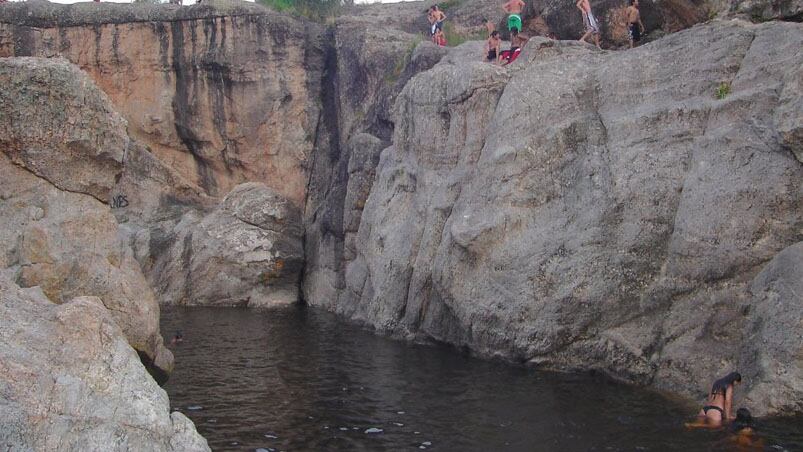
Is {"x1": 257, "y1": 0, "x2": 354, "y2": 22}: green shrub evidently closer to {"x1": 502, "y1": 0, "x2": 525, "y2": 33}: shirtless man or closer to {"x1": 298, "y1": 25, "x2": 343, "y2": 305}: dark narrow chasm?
{"x1": 298, "y1": 25, "x2": 343, "y2": 305}: dark narrow chasm

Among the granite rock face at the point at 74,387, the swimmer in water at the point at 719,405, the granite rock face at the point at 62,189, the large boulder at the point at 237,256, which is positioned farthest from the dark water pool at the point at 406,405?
the large boulder at the point at 237,256

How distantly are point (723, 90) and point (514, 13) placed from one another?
27.8 feet

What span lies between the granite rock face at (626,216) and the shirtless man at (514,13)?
6.99 ft

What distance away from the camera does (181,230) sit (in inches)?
1216

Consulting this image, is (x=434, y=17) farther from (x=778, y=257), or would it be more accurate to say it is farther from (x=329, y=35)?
(x=778, y=257)

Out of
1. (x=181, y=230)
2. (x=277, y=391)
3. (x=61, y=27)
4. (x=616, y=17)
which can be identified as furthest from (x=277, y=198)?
(x=277, y=391)

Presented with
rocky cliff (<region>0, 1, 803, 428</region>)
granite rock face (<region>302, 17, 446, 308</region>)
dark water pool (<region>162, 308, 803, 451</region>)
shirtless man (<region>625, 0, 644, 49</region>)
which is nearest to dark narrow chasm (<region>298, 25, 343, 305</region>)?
granite rock face (<region>302, 17, 446, 308</region>)

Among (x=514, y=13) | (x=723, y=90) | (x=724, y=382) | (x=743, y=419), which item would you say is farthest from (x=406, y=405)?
(x=514, y=13)

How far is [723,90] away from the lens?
1530 cm

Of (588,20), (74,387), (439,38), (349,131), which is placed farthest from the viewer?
(349,131)

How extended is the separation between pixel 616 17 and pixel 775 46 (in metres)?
7.35

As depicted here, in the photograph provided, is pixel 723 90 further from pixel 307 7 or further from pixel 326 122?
pixel 307 7

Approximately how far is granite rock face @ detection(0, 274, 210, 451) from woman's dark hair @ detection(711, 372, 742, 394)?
26.5 feet

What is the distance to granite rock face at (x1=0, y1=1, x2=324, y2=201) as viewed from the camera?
33656 millimetres
